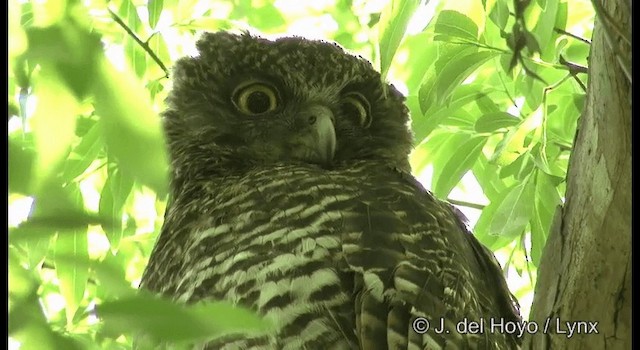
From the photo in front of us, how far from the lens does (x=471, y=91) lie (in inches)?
124

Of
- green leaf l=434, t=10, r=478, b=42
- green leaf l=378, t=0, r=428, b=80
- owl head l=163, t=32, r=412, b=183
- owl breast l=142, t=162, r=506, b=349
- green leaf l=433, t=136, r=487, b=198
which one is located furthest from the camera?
owl head l=163, t=32, r=412, b=183

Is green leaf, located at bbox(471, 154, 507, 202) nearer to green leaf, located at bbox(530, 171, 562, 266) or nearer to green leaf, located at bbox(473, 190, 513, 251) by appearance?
green leaf, located at bbox(473, 190, 513, 251)

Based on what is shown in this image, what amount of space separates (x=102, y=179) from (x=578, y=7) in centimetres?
181

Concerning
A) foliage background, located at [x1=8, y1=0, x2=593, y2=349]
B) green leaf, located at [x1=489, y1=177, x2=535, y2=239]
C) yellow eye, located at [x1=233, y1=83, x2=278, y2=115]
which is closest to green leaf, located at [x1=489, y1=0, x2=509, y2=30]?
foliage background, located at [x1=8, y1=0, x2=593, y2=349]

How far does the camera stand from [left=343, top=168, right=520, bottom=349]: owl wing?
2342 mm

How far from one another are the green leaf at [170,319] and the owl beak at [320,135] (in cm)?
217

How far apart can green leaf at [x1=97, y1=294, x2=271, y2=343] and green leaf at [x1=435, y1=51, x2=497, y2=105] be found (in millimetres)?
1526

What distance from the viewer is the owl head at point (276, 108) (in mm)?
3504

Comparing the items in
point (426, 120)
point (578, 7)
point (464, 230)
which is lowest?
point (464, 230)

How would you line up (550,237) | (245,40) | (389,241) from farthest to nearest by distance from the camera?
(245,40)
(389,241)
(550,237)

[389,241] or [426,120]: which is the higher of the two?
[426,120]

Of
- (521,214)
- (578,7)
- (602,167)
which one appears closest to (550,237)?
(602,167)

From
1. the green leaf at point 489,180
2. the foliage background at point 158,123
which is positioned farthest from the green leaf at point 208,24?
the green leaf at point 489,180

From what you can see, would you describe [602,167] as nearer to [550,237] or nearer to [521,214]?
[550,237]
